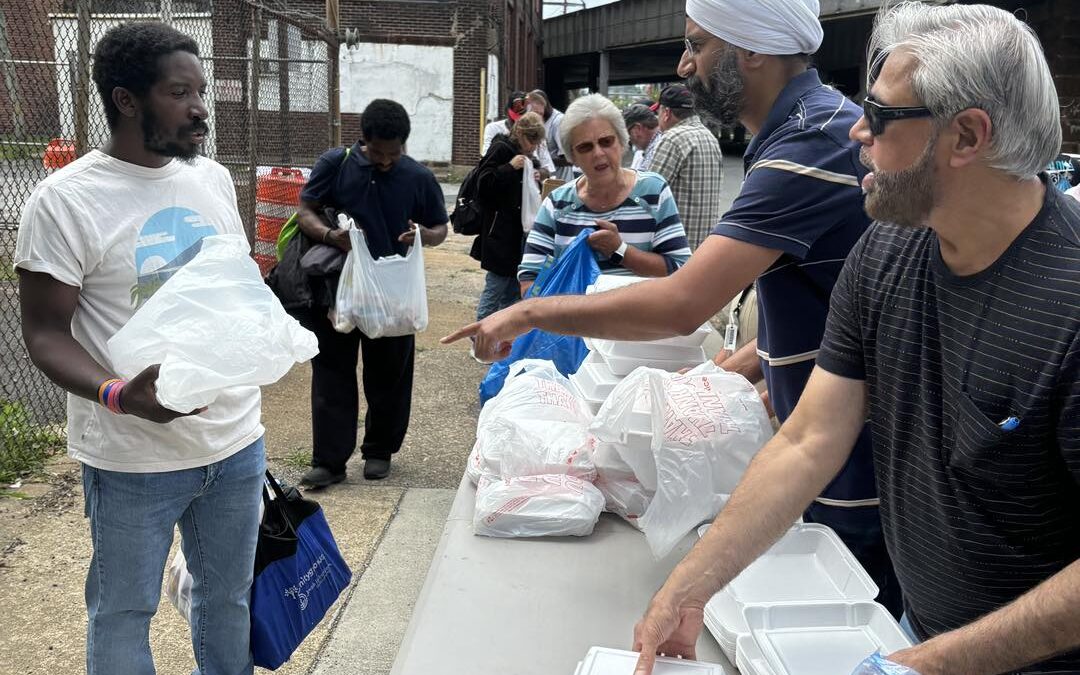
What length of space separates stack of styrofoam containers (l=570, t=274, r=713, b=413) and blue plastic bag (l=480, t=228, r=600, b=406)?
51 centimetres

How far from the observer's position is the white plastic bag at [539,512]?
239 centimetres

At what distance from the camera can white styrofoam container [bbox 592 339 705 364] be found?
3.11 metres

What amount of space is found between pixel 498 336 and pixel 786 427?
0.83 metres

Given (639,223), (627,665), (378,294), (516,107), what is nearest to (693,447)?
(627,665)

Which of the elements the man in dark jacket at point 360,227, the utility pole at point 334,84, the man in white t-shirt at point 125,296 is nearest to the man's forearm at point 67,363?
the man in white t-shirt at point 125,296

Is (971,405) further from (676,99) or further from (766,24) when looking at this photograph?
(676,99)

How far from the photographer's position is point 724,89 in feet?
7.96

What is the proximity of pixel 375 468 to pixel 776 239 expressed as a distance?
3515 millimetres

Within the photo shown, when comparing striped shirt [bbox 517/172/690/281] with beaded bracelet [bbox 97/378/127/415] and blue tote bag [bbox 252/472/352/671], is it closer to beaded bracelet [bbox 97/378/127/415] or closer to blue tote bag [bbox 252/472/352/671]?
blue tote bag [bbox 252/472/352/671]

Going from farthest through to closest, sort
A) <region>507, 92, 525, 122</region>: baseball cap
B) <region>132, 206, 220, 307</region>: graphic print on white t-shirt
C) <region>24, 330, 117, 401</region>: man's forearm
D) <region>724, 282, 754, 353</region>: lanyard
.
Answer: <region>507, 92, 525, 122</region>: baseball cap < <region>724, 282, 754, 353</region>: lanyard < <region>132, 206, 220, 307</region>: graphic print on white t-shirt < <region>24, 330, 117, 401</region>: man's forearm

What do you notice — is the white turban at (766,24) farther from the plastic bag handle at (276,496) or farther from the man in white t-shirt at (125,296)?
the plastic bag handle at (276,496)

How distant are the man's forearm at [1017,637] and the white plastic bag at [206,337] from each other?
4.89ft

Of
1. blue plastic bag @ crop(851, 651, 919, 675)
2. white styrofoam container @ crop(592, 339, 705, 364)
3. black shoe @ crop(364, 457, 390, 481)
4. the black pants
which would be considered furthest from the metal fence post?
blue plastic bag @ crop(851, 651, 919, 675)

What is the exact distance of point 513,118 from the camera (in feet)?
33.0
